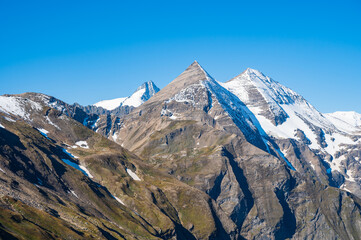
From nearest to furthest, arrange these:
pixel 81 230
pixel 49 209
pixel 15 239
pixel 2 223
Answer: pixel 15 239 < pixel 2 223 < pixel 81 230 < pixel 49 209

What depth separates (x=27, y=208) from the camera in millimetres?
169625

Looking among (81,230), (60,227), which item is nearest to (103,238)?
(81,230)

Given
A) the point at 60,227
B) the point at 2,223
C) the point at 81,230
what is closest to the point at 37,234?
the point at 2,223

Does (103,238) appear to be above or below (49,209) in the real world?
below

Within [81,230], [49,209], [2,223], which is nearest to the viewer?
[2,223]

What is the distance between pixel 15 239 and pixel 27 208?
4585 centimetres

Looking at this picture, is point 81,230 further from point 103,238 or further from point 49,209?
point 49,209

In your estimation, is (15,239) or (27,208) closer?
Answer: (15,239)

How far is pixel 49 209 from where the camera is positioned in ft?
649

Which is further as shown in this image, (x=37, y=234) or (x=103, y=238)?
(x=103, y=238)

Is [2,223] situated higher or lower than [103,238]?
higher

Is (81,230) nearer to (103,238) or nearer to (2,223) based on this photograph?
(103,238)

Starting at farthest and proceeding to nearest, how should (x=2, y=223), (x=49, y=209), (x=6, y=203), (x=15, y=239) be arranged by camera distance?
(x=49, y=209), (x=6, y=203), (x=2, y=223), (x=15, y=239)

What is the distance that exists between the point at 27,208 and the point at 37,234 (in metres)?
33.7
